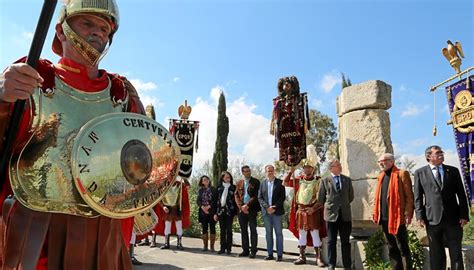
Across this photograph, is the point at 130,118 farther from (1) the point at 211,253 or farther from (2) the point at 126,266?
(1) the point at 211,253

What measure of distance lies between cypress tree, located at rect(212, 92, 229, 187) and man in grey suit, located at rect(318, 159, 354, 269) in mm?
13197

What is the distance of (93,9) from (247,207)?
278 inches

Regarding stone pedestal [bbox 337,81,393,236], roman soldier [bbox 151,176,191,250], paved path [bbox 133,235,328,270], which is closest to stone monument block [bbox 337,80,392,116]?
stone pedestal [bbox 337,81,393,236]

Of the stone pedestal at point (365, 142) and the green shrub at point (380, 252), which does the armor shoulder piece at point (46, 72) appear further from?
the stone pedestal at point (365, 142)

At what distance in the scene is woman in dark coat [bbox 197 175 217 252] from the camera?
9367 mm

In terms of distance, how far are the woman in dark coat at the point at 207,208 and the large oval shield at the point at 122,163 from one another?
792 cm

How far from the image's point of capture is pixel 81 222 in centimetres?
157

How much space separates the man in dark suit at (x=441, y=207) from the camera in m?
4.96

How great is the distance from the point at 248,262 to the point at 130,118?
252 inches

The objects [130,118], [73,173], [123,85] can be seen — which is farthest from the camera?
[123,85]

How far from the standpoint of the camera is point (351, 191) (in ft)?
20.8

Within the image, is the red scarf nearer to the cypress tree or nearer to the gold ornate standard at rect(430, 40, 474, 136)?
the gold ornate standard at rect(430, 40, 474, 136)

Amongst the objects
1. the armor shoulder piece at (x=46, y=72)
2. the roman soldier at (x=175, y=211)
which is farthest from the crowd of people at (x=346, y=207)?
the armor shoulder piece at (x=46, y=72)

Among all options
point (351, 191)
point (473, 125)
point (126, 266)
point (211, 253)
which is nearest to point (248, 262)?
point (211, 253)
